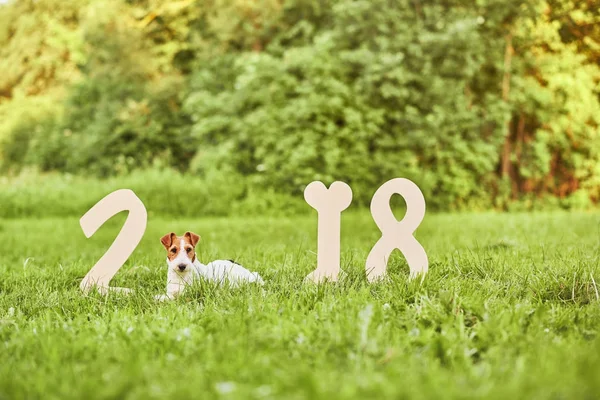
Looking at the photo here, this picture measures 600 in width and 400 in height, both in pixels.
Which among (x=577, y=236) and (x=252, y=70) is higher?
(x=252, y=70)

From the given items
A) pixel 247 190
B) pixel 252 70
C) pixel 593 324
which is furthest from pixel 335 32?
pixel 593 324

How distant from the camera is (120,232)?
3471 millimetres

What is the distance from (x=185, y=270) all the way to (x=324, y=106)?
7.74m

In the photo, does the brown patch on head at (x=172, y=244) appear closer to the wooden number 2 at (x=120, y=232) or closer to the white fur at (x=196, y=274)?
the white fur at (x=196, y=274)

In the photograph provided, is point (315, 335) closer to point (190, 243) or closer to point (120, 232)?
point (190, 243)

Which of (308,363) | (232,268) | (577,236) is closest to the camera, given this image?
(308,363)

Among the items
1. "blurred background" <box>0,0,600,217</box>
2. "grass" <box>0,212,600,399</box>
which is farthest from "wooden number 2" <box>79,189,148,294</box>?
"blurred background" <box>0,0,600,217</box>

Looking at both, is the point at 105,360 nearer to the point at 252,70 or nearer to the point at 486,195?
the point at 252,70

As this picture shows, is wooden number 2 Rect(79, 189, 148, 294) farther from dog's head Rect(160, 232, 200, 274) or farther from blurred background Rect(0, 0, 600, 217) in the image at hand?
blurred background Rect(0, 0, 600, 217)

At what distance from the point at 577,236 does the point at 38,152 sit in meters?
14.2

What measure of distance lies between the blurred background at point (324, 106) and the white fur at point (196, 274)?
6381 mm

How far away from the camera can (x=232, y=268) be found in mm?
3500

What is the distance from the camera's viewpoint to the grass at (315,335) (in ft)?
6.14

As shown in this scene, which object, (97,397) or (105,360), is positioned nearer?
(97,397)
